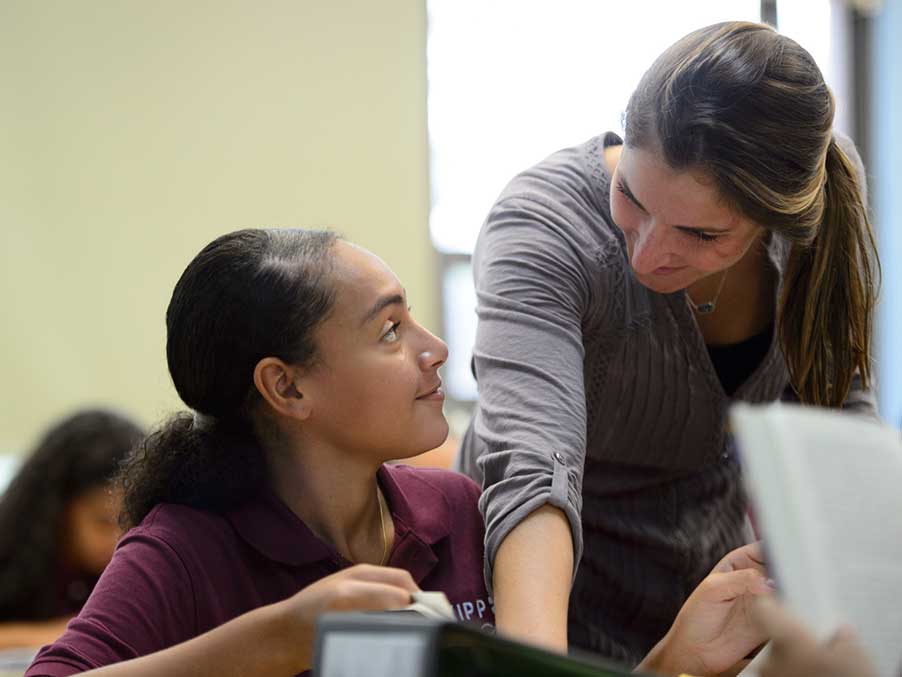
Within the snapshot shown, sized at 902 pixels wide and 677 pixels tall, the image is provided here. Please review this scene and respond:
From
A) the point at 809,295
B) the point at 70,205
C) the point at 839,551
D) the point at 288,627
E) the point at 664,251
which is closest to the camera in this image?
the point at 839,551

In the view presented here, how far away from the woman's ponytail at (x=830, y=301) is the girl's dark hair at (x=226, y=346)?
55 centimetres

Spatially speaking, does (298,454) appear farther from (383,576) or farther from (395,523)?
(383,576)

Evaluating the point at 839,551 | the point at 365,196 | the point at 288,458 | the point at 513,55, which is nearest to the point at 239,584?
the point at 288,458

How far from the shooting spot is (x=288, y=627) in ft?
2.63

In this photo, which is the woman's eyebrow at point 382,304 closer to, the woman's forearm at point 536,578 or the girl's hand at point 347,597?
the woman's forearm at point 536,578

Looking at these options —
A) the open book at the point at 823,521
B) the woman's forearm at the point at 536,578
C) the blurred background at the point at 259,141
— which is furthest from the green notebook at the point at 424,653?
the blurred background at the point at 259,141

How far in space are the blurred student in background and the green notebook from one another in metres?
2.03

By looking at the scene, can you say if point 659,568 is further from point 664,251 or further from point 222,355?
point 222,355

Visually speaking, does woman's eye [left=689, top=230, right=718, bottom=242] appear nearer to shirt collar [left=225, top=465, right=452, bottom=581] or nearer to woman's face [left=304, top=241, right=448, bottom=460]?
woman's face [left=304, top=241, right=448, bottom=460]

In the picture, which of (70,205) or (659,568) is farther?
(70,205)

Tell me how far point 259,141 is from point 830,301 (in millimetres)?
2380

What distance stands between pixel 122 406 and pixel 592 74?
1851 mm

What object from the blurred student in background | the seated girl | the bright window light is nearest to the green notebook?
the seated girl

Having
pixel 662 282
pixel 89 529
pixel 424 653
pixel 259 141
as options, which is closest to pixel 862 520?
pixel 424 653
